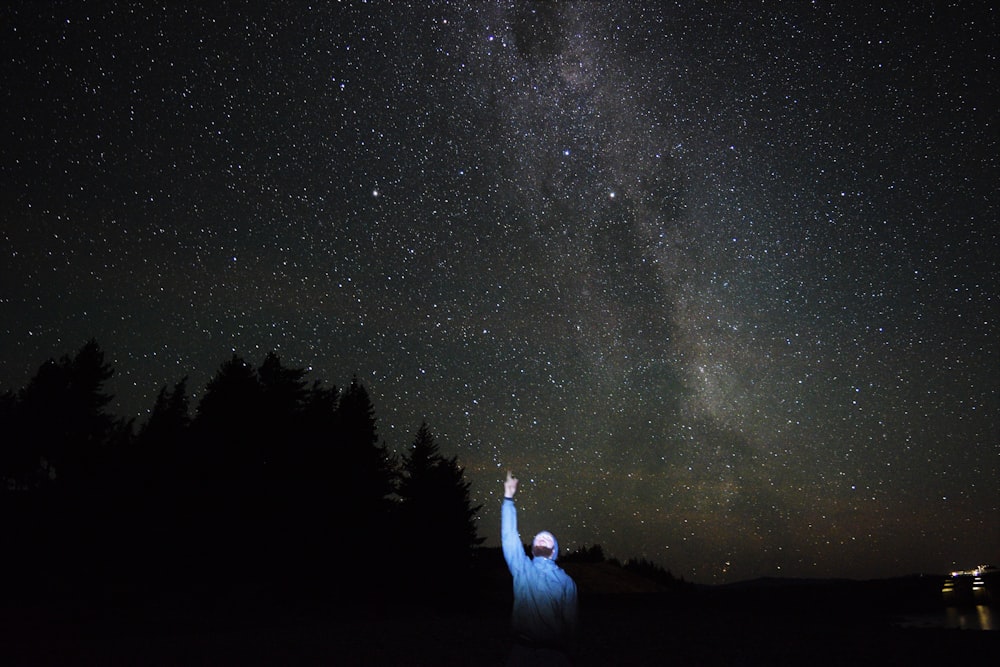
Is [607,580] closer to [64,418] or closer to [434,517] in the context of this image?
[434,517]

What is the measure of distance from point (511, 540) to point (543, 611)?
58cm

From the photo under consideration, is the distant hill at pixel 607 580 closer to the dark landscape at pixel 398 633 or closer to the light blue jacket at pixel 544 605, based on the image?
the dark landscape at pixel 398 633

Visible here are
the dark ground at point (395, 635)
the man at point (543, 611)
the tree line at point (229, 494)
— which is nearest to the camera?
the man at point (543, 611)

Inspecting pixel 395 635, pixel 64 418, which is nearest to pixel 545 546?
pixel 395 635

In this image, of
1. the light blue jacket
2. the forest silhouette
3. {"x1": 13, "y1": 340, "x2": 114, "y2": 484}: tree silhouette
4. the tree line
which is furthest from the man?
{"x1": 13, "y1": 340, "x2": 114, "y2": 484}: tree silhouette

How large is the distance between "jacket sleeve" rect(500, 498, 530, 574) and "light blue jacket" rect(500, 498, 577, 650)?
11mm

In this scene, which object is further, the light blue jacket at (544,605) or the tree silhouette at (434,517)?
the tree silhouette at (434,517)

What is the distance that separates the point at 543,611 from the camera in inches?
223

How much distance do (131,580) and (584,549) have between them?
175 feet

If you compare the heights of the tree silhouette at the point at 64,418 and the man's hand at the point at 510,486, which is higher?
the tree silhouette at the point at 64,418

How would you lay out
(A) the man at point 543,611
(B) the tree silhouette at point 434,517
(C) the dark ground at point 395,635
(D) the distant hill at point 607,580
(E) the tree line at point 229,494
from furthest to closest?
1. (D) the distant hill at point 607,580
2. (B) the tree silhouette at point 434,517
3. (E) the tree line at point 229,494
4. (C) the dark ground at point 395,635
5. (A) the man at point 543,611

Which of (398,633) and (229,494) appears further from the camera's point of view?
(229,494)

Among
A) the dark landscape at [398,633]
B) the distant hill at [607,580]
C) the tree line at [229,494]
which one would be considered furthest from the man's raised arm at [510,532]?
the distant hill at [607,580]

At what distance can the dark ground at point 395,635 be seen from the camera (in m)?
15.3
